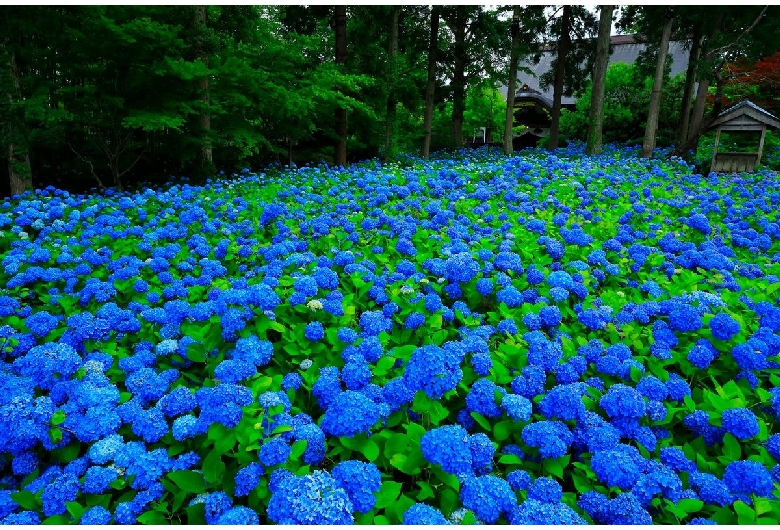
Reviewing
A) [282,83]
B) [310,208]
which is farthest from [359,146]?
[310,208]

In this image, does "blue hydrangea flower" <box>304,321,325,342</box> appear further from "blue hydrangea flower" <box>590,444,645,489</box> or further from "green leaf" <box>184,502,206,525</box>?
"blue hydrangea flower" <box>590,444,645,489</box>

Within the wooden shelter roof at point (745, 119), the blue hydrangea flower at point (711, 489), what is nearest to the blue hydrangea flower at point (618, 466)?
the blue hydrangea flower at point (711, 489)

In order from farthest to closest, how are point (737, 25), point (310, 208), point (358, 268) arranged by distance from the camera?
point (737, 25) → point (310, 208) → point (358, 268)

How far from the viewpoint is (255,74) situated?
30.2ft

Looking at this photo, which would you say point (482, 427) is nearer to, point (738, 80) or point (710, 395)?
point (710, 395)

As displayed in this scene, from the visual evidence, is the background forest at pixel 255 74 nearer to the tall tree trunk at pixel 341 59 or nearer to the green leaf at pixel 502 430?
the tall tree trunk at pixel 341 59

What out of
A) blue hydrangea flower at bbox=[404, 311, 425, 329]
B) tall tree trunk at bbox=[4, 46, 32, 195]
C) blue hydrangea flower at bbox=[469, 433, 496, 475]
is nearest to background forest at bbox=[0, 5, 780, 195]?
tall tree trunk at bbox=[4, 46, 32, 195]

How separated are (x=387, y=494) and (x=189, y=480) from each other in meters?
0.80

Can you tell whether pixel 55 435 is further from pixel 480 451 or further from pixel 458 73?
pixel 458 73

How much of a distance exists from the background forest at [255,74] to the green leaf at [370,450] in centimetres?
748

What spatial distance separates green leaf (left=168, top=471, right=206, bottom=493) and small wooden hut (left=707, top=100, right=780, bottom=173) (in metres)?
12.6

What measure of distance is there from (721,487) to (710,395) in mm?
585

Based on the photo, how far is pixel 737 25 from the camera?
44.2 feet

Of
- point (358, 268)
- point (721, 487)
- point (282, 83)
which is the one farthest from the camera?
point (282, 83)
